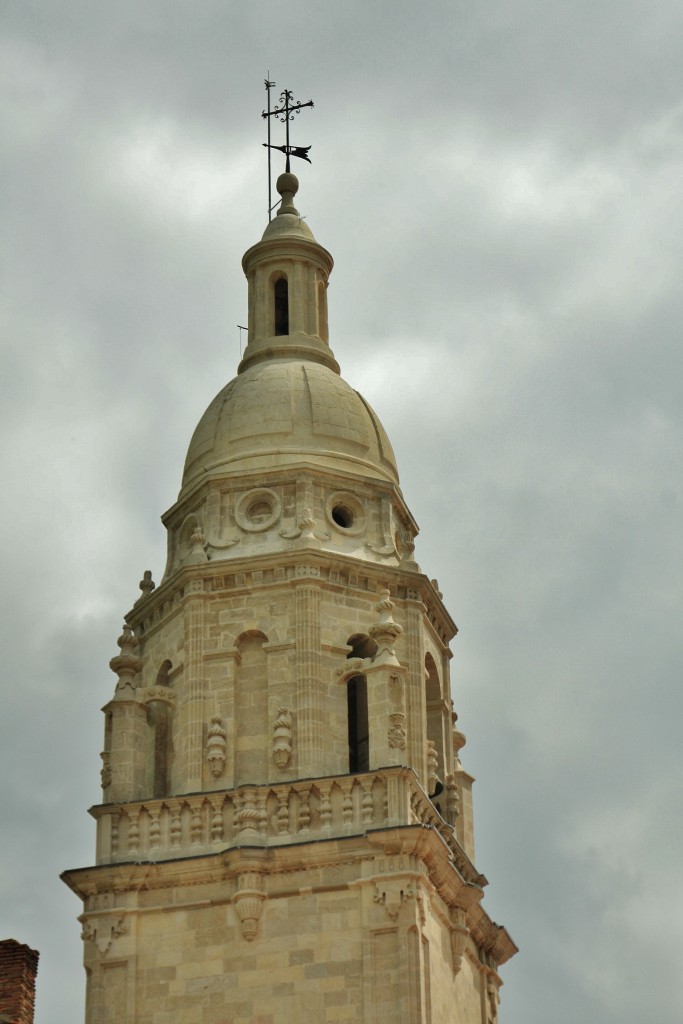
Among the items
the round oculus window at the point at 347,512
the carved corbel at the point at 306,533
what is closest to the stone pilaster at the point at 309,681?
the carved corbel at the point at 306,533

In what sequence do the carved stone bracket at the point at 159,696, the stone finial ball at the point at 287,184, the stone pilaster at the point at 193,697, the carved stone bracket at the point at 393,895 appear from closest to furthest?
1. the carved stone bracket at the point at 393,895
2. the stone pilaster at the point at 193,697
3. the carved stone bracket at the point at 159,696
4. the stone finial ball at the point at 287,184

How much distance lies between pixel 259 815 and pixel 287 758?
1.30m

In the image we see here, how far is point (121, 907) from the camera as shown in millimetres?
44469

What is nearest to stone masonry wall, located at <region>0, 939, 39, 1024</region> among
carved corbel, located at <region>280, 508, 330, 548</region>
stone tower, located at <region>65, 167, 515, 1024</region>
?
stone tower, located at <region>65, 167, 515, 1024</region>

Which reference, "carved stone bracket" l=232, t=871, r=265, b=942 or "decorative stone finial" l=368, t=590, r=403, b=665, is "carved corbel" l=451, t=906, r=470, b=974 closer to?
"carved stone bracket" l=232, t=871, r=265, b=942

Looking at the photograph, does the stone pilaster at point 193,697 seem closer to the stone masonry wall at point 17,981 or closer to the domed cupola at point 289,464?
the domed cupola at point 289,464

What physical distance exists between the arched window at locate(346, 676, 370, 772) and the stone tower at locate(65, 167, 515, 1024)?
0.05 meters

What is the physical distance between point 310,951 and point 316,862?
5.45 feet

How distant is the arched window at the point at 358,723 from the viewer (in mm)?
47469

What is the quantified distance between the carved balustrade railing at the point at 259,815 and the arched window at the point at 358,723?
2.16 meters

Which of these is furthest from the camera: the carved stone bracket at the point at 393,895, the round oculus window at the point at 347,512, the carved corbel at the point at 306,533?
the round oculus window at the point at 347,512

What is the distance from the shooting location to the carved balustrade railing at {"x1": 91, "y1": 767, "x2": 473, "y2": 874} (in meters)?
44.4

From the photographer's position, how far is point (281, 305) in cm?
5422

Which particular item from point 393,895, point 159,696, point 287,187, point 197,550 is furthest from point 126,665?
point 287,187
